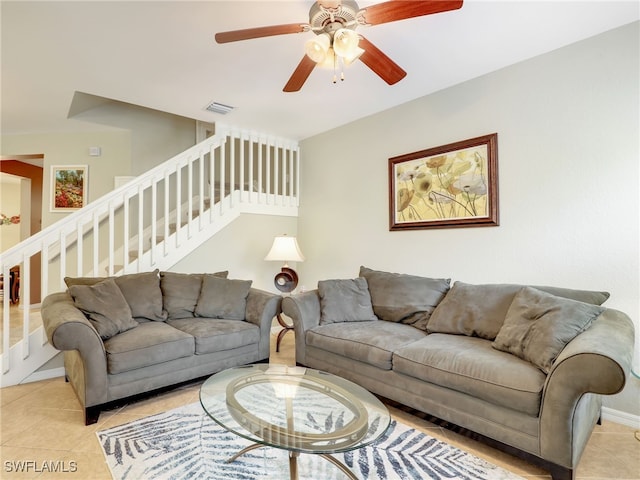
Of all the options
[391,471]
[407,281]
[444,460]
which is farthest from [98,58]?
[444,460]

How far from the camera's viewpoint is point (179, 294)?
10.1 feet

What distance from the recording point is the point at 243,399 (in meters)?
1.68

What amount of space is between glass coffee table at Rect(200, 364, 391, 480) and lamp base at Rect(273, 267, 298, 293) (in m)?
2.00

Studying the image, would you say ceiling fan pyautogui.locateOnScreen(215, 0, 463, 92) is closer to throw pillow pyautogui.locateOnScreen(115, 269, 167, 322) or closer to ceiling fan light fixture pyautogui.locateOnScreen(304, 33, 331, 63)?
ceiling fan light fixture pyautogui.locateOnScreen(304, 33, 331, 63)

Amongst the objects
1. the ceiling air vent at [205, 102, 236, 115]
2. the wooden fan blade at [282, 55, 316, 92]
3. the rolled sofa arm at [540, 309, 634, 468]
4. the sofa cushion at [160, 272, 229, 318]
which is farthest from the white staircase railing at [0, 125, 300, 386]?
the rolled sofa arm at [540, 309, 634, 468]

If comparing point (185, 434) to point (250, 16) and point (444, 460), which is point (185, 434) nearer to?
point (444, 460)

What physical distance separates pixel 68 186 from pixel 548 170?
228 inches

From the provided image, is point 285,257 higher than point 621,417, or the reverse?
point 285,257

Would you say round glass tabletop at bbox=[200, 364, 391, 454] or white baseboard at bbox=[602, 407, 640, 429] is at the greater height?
round glass tabletop at bbox=[200, 364, 391, 454]

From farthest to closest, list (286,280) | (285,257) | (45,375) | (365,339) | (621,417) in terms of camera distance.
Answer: (286,280)
(285,257)
(45,375)
(365,339)
(621,417)

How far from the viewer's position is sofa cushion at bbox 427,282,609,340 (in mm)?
2326

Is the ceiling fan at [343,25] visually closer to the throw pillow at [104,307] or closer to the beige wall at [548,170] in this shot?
the beige wall at [548,170]

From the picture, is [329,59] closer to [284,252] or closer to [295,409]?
[295,409]

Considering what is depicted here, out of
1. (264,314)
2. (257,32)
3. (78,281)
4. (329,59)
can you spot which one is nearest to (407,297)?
(264,314)
